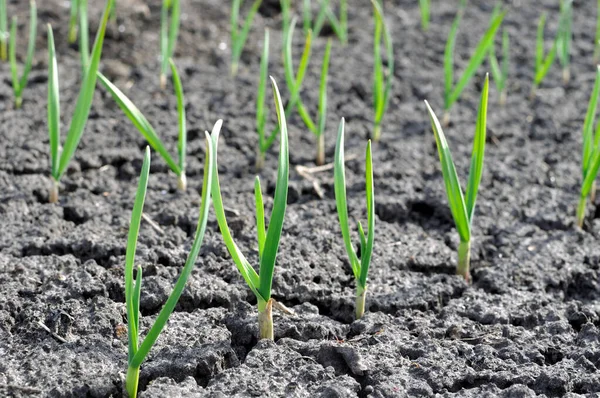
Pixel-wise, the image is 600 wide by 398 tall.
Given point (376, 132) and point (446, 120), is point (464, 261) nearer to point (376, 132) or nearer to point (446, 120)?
point (376, 132)

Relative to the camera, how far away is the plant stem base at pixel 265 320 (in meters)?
1.56

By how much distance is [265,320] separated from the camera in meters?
1.59

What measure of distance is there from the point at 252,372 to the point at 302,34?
6.76 feet

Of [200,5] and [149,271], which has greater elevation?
[200,5]

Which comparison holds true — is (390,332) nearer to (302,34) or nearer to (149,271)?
(149,271)

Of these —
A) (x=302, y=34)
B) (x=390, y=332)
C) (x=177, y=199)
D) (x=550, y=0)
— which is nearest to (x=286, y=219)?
(x=177, y=199)

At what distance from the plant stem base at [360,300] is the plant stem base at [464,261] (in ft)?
0.92

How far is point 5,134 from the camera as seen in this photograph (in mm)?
2395

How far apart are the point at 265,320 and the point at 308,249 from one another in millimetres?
386

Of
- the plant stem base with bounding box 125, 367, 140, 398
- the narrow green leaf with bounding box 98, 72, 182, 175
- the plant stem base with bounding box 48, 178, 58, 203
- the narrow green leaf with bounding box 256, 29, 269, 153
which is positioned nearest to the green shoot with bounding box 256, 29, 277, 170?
the narrow green leaf with bounding box 256, 29, 269, 153

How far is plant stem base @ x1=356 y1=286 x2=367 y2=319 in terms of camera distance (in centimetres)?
169

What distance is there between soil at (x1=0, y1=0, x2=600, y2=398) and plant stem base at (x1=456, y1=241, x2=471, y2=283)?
0.04 m

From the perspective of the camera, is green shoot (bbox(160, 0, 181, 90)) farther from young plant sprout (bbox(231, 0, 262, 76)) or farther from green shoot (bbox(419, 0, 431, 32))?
green shoot (bbox(419, 0, 431, 32))

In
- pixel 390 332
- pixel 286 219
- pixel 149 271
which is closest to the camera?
pixel 390 332
